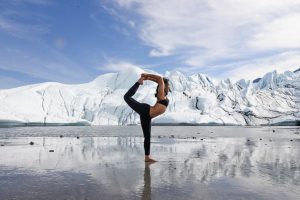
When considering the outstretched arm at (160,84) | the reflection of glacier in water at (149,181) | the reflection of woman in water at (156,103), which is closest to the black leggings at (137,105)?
the reflection of woman in water at (156,103)

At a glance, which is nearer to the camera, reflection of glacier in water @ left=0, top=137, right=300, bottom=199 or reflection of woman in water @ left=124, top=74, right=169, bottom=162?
reflection of glacier in water @ left=0, top=137, right=300, bottom=199

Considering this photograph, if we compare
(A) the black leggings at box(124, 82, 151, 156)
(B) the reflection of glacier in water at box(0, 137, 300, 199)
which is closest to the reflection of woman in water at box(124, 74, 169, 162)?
(A) the black leggings at box(124, 82, 151, 156)

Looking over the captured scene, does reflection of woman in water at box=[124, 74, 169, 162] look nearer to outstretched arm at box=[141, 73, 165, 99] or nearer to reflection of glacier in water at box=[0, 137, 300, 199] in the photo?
outstretched arm at box=[141, 73, 165, 99]

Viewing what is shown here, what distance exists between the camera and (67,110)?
563ft

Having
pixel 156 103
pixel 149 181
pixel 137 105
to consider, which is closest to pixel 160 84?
pixel 156 103

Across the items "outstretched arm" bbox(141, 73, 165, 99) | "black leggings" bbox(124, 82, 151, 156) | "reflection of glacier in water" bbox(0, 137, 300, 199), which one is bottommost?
"reflection of glacier in water" bbox(0, 137, 300, 199)

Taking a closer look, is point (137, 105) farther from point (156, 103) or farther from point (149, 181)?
point (149, 181)

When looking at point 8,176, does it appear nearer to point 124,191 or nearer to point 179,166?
point 124,191

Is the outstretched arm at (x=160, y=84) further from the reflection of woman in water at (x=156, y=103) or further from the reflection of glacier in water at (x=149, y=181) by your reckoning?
the reflection of glacier in water at (x=149, y=181)

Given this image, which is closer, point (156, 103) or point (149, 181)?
point (149, 181)

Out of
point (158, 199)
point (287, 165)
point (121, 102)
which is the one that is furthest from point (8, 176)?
point (121, 102)

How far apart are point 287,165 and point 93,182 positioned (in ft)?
25.8

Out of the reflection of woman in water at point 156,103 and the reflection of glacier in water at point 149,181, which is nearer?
the reflection of glacier in water at point 149,181

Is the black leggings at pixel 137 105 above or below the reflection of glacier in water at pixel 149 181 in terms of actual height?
above
